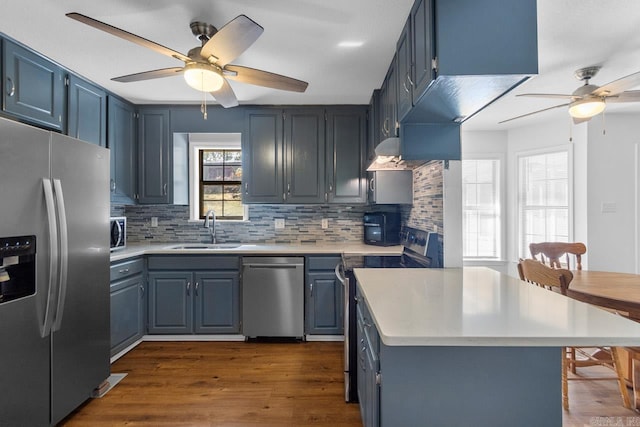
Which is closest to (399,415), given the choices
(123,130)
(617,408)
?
(617,408)

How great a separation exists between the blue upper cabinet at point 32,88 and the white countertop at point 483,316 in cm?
250

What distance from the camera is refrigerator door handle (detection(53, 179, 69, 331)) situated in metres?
1.78

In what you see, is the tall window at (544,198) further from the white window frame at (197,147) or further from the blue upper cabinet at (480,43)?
the white window frame at (197,147)

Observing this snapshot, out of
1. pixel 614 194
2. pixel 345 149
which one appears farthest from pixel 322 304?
pixel 614 194

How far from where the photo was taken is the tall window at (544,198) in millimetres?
3994

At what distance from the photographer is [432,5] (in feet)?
4.39

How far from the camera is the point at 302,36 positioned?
2021 millimetres

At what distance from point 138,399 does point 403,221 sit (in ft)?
8.72

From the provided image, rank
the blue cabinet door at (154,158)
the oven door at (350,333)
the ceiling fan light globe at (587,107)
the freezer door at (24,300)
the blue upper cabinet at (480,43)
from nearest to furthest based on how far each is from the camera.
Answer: the blue upper cabinet at (480,43) → the freezer door at (24,300) → the oven door at (350,333) → the ceiling fan light globe at (587,107) → the blue cabinet door at (154,158)

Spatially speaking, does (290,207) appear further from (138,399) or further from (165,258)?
(138,399)

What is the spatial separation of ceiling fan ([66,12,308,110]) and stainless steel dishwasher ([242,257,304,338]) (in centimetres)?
158

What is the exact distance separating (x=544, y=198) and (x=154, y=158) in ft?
15.4

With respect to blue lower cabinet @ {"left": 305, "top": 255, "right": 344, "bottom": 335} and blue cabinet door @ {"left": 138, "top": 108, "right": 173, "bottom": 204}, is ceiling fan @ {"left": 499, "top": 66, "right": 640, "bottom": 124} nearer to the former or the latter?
blue lower cabinet @ {"left": 305, "top": 255, "right": 344, "bottom": 335}

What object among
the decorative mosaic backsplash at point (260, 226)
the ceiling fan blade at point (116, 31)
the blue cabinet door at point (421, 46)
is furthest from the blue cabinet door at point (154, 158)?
the blue cabinet door at point (421, 46)
